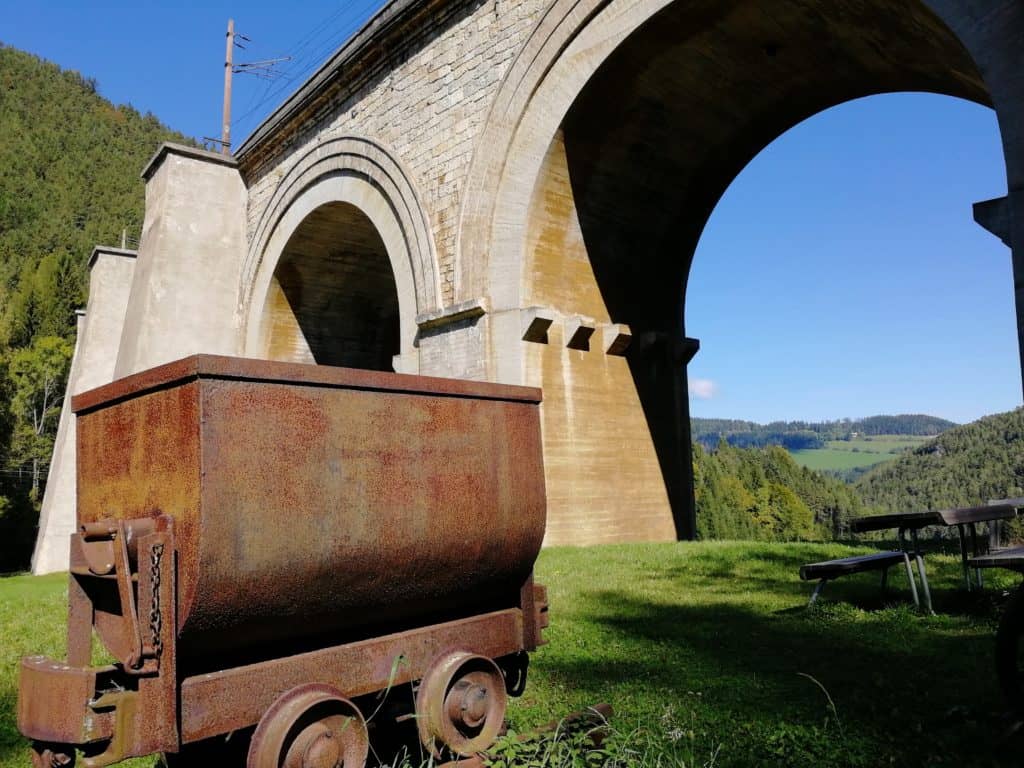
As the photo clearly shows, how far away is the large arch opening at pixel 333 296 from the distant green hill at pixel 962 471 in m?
54.7

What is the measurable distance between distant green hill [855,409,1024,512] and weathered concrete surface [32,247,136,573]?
58240 millimetres

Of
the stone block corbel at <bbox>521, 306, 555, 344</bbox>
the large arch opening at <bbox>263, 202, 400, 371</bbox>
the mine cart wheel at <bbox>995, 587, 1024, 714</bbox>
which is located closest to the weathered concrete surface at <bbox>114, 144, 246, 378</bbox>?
the large arch opening at <bbox>263, 202, 400, 371</bbox>

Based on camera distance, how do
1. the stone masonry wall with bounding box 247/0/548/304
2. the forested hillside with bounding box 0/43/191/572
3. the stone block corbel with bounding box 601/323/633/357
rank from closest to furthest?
the stone masonry wall with bounding box 247/0/548/304 < the stone block corbel with bounding box 601/323/633/357 < the forested hillside with bounding box 0/43/191/572

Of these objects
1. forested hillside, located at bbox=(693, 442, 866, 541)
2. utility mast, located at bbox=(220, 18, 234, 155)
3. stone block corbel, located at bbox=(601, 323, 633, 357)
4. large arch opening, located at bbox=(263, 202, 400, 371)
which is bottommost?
forested hillside, located at bbox=(693, 442, 866, 541)

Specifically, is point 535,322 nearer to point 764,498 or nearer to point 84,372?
point 84,372

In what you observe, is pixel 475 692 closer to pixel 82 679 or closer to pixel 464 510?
pixel 464 510

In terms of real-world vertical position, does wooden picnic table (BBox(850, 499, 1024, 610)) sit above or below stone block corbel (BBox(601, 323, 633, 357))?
below

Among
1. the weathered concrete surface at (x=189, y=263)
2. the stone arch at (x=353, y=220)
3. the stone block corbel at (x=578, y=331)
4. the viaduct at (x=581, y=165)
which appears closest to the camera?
the viaduct at (x=581, y=165)

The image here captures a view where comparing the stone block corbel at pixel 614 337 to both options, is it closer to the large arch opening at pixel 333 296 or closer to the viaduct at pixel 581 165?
the viaduct at pixel 581 165

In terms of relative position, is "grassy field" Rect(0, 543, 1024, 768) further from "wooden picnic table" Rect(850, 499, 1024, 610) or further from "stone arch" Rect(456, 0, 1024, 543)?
"stone arch" Rect(456, 0, 1024, 543)

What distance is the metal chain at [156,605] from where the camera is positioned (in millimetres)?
2105

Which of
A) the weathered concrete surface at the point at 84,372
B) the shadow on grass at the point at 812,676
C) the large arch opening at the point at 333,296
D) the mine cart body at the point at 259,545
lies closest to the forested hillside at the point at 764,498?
the large arch opening at the point at 333,296

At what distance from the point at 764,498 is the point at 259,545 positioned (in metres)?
72.1

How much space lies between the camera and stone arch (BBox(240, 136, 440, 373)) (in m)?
10.4
